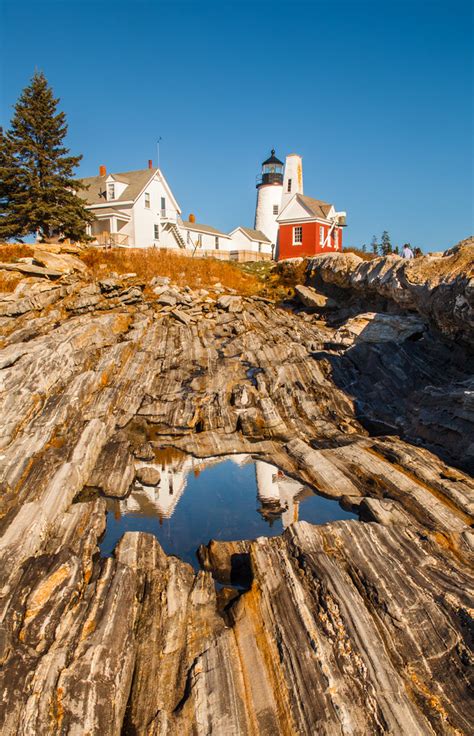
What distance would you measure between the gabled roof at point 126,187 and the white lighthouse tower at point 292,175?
15.3 m

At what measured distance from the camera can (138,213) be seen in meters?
43.6

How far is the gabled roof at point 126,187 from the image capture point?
43.8 metres

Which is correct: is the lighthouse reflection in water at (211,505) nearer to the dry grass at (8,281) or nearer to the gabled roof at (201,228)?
the dry grass at (8,281)

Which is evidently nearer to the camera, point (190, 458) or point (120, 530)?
point (120, 530)

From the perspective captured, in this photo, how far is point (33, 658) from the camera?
7.16 meters

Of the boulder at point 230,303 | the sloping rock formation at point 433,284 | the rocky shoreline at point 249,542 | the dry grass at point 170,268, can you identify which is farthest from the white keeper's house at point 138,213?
the sloping rock formation at point 433,284

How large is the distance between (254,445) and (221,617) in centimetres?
Result: 889

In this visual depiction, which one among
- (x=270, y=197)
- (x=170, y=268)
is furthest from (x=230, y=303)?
(x=270, y=197)

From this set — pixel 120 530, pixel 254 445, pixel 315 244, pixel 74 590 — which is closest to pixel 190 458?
pixel 254 445

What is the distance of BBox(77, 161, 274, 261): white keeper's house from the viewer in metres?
42.8

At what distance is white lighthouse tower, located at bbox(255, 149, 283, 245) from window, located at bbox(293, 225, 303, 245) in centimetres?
1157

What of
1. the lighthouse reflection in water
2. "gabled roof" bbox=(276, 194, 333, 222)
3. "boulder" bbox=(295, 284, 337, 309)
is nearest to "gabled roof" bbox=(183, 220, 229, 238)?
"gabled roof" bbox=(276, 194, 333, 222)

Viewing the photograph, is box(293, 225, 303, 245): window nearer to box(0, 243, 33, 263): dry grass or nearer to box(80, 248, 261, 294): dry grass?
box(80, 248, 261, 294): dry grass

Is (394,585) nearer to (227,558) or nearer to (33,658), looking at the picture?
(227,558)
